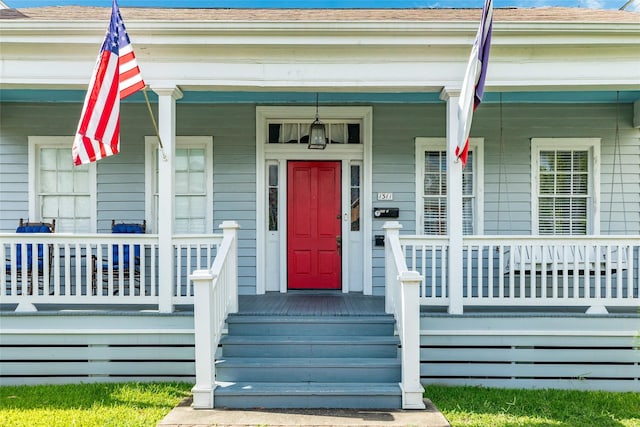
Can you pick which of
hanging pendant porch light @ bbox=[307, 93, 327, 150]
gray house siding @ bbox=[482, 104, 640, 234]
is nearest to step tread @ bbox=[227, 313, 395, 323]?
hanging pendant porch light @ bbox=[307, 93, 327, 150]

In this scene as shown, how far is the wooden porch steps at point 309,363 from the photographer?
3900 millimetres

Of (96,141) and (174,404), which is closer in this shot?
(96,141)

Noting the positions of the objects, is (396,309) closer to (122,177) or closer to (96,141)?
(96,141)

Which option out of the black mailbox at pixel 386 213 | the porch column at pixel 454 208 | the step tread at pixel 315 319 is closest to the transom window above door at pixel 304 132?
the black mailbox at pixel 386 213

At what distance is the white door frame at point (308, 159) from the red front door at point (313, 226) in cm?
9

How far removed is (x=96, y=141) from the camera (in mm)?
3768

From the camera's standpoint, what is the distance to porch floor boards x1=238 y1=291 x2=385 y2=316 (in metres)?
4.86

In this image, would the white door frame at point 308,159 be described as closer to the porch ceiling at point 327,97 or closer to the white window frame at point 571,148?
the porch ceiling at point 327,97

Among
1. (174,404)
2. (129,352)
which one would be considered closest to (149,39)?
(129,352)

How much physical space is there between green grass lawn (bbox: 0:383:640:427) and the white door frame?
6.93 ft

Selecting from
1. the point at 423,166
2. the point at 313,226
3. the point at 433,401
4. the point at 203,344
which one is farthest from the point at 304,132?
the point at 433,401

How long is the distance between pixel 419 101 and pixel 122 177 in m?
4.20

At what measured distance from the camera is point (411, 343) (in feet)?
12.8

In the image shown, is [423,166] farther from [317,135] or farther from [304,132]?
[304,132]
